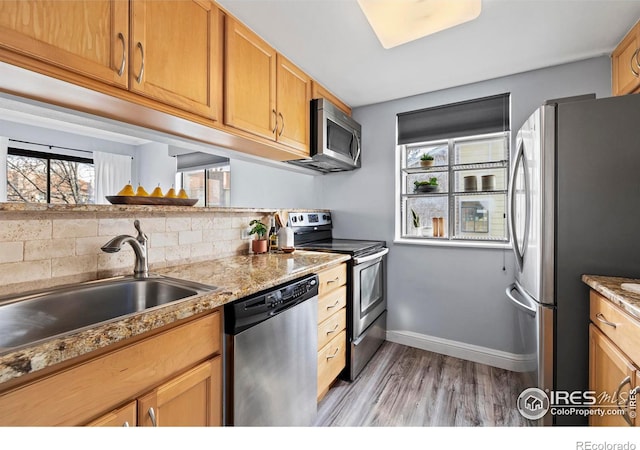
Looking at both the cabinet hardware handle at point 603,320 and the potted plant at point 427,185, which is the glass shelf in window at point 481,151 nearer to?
the potted plant at point 427,185

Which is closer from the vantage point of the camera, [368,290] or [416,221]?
[368,290]

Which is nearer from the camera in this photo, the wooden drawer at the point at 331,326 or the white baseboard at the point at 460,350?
the wooden drawer at the point at 331,326

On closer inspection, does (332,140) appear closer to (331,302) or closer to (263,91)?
(263,91)

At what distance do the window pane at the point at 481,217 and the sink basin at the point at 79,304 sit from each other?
2328 mm

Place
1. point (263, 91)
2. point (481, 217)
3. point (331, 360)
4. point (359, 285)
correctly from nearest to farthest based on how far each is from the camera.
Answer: point (263, 91), point (331, 360), point (359, 285), point (481, 217)

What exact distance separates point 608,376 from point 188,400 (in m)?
1.76

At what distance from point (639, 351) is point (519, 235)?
91cm

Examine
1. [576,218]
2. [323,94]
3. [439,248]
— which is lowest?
[439,248]

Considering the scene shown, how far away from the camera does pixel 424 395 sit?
74.5 inches

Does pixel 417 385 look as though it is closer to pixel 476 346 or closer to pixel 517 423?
pixel 517 423

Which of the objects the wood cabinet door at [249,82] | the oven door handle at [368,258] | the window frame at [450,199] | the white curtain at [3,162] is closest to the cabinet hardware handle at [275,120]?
the wood cabinet door at [249,82]

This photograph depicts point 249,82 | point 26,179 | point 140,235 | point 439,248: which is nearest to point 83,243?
point 140,235

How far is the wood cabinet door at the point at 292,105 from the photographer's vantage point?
1893 millimetres

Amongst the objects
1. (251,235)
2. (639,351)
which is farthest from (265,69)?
(639,351)
